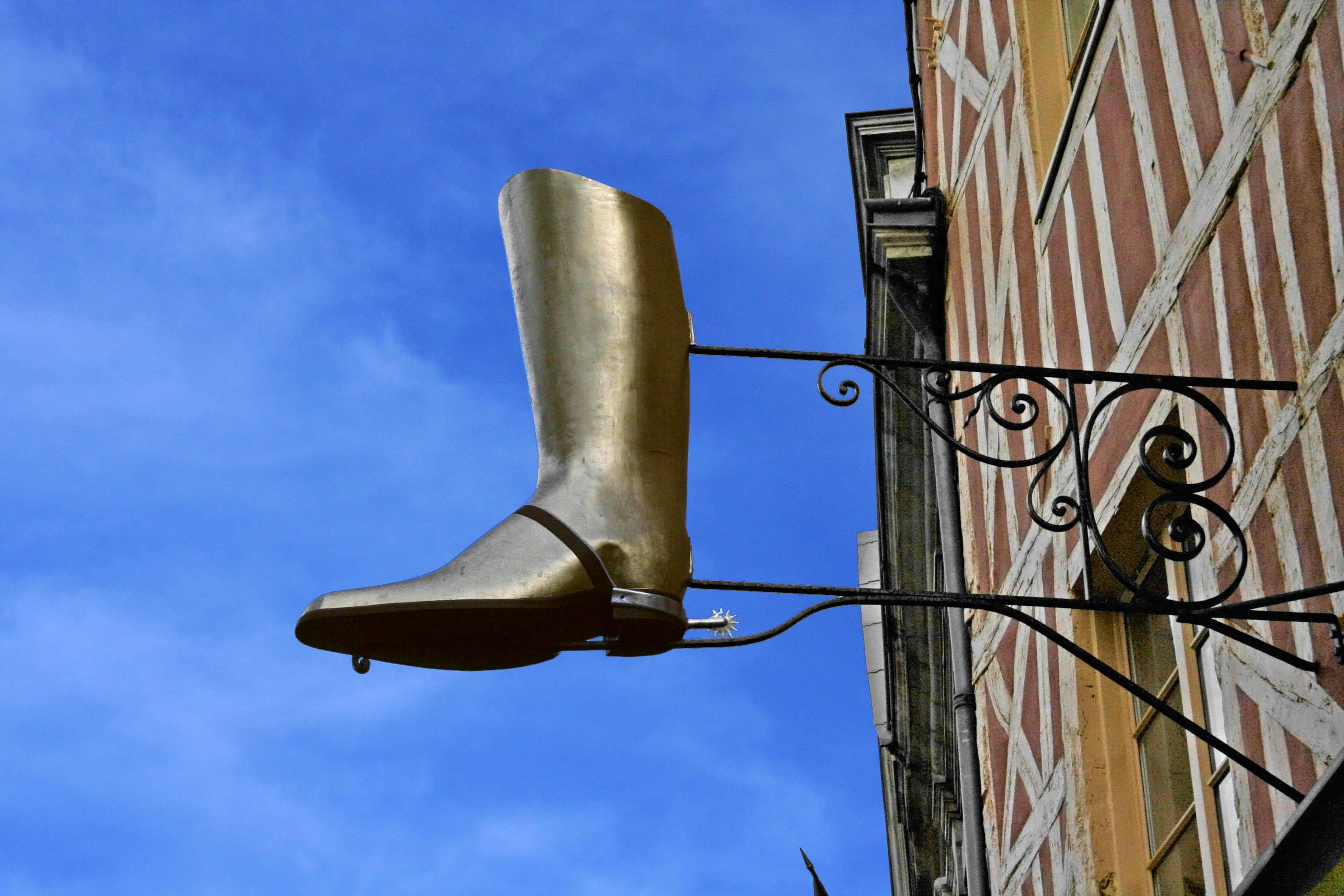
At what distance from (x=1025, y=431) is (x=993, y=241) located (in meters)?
1.04

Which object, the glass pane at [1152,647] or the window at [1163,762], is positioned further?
the glass pane at [1152,647]

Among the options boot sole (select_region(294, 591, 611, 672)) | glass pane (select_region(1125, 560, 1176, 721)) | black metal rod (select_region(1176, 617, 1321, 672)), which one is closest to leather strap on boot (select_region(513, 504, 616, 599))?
boot sole (select_region(294, 591, 611, 672))

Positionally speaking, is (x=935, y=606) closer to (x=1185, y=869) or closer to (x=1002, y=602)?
(x=1002, y=602)

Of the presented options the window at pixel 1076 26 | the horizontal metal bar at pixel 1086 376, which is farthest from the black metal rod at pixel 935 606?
the window at pixel 1076 26

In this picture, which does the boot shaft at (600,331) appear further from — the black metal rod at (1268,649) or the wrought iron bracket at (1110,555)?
the black metal rod at (1268,649)

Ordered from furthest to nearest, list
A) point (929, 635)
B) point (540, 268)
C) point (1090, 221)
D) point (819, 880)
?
point (929, 635) → point (819, 880) → point (1090, 221) → point (540, 268)

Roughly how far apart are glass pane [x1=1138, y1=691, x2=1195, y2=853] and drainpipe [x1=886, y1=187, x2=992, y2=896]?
A: 1.56 meters

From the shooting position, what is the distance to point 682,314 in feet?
13.5

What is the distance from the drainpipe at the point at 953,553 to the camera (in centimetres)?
697

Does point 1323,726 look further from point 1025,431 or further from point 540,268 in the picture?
point 1025,431

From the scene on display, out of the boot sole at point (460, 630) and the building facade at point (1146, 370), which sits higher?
the building facade at point (1146, 370)

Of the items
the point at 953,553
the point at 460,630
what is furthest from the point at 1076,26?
the point at 460,630

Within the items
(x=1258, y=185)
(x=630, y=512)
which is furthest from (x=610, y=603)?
(x=1258, y=185)

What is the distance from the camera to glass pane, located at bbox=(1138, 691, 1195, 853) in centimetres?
493
